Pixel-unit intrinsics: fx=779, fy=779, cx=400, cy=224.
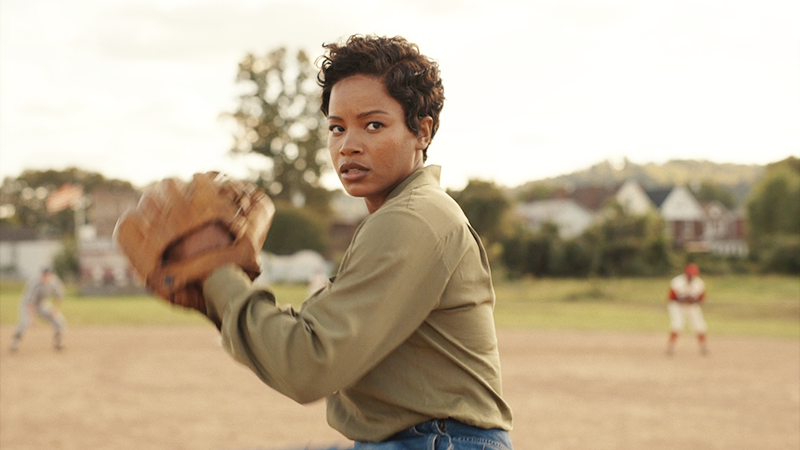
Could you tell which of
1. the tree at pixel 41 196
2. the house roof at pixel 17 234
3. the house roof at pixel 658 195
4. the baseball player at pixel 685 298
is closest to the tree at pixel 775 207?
the house roof at pixel 658 195

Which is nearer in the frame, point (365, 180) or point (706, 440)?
point (365, 180)

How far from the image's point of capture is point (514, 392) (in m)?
12.8

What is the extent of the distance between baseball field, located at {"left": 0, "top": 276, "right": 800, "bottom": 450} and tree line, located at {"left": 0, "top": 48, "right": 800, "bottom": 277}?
2040 cm

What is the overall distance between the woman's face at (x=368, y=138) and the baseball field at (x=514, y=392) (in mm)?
1099

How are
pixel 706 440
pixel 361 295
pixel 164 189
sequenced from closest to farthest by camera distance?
pixel 361 295 → pixel 164 189 → pixel 706 440

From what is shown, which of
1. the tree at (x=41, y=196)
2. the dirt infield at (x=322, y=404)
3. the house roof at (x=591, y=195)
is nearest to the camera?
the dirt infield at (x=322, y=404)

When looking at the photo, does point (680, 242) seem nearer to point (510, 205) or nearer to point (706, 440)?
point (510, 205)

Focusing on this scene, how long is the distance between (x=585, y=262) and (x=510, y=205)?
565cm

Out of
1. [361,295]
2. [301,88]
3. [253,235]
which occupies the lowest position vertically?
[361,295]

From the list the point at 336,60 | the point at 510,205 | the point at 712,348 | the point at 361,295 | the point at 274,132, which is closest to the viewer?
the point at 361,295

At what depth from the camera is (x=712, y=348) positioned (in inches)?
763

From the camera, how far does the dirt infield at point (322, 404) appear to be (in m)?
9.42

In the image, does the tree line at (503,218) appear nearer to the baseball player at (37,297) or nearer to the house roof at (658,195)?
the house roof at (658,195)

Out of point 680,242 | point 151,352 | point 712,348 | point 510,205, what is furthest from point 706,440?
point 680,242
